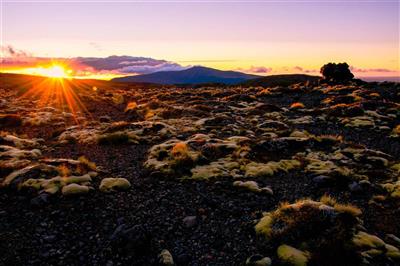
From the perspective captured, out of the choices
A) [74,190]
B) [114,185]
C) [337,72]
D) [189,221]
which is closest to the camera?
[189,221]

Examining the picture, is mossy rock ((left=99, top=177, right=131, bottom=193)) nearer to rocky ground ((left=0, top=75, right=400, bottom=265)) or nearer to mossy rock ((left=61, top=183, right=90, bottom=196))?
rocky ground ((left=0, top=75, right=400, bottom=265))

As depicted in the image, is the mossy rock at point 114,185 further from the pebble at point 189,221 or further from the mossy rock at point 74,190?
the pebble at point 189,221

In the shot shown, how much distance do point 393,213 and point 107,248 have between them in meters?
10.6

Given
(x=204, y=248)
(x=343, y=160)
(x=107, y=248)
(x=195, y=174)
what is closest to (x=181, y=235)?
(x=204, y=248)

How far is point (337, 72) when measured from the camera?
87188mm

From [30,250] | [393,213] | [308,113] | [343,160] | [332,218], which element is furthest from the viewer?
[308,113]

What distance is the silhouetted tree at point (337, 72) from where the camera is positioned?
86.8 m

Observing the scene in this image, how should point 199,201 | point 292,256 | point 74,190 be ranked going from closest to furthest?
point 292,256, point 199,201, point 74,190

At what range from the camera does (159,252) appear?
34.1 feet

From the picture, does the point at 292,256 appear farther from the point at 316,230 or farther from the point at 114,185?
the point at 114,185

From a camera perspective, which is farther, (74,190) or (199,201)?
(74,190)

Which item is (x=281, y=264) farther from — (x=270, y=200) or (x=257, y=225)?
(x=270, y=200)

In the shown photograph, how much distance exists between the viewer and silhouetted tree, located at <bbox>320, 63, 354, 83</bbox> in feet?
285

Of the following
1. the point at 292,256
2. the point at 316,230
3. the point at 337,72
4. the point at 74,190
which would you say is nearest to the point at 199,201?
the point at 316,230
